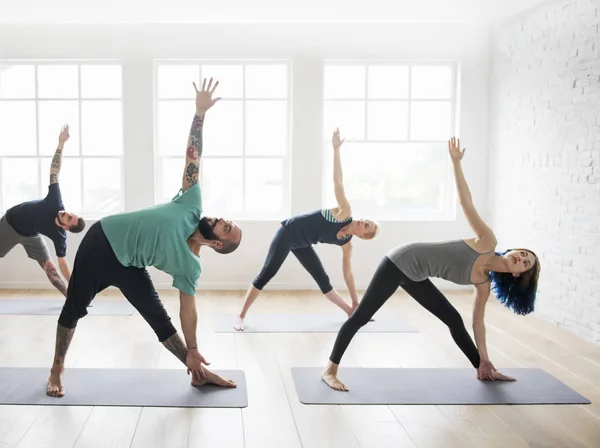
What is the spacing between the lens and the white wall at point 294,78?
692 centimetres

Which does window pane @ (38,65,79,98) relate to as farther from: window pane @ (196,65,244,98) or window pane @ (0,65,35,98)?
window pane @ (196,65,244,98)

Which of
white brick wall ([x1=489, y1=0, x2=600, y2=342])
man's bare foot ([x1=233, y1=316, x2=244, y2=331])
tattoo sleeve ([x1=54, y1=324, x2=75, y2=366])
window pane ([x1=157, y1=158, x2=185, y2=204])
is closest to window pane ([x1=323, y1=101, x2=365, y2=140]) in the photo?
white brick wall ([x1=489, y1=0, x2=600, y2=342])

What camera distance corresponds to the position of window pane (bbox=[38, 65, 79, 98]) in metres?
7.07

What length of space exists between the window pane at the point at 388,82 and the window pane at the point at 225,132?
140 cm

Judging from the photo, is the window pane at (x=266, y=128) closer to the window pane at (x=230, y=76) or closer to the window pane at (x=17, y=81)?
the window pane at (x=230, y=76)

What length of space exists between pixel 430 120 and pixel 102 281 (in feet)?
15.2

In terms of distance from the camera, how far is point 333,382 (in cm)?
384

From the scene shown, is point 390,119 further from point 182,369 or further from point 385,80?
point 182,369

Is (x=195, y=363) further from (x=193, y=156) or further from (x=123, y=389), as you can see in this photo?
(x=193, y=156)

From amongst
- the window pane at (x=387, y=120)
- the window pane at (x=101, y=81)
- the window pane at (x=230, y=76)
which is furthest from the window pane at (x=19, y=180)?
the window pane at (x=387, y=120)

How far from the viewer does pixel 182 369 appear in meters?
4.16

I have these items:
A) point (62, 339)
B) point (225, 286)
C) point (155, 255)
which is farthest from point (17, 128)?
point (155, 255)

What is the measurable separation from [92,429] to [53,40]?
490 cm

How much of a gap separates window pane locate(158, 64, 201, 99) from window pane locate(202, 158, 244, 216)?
76 centimetres
